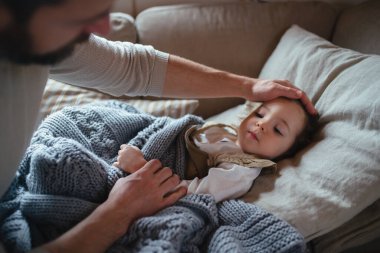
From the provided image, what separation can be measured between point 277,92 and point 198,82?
26 centimetres

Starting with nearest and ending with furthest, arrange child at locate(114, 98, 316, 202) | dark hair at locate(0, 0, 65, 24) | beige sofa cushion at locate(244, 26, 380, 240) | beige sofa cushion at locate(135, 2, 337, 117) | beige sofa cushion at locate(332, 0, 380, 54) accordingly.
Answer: dark hair at locate(0, 0, 65, 24)
beige sofa cushion at locate(244, 26, 380, 240)
child at locate(114, 98, 316, 202)
beige sofa cushion at locate(332, 0, 380, 54)
beige sofa cushion at locate(135, 2, 337, 117)

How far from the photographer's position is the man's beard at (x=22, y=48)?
2.34ft

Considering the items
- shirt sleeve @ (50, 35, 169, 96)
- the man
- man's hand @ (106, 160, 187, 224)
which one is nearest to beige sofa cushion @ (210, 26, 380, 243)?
the man

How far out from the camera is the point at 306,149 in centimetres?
124

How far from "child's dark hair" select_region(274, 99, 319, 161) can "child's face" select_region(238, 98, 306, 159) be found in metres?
0.01

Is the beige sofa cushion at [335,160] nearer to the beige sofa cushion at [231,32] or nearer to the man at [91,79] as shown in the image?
the man at [91,79]

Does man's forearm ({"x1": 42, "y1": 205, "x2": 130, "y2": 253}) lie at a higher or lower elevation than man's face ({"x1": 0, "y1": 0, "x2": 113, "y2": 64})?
lower

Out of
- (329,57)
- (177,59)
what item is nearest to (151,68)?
(177,59)

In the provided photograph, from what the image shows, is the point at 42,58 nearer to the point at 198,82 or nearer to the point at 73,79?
the point at 73,79

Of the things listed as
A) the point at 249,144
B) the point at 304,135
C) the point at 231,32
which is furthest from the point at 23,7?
the point at 231,32

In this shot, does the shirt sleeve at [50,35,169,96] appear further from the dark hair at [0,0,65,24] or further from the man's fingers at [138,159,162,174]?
the dark hair at [0,0,65,24]

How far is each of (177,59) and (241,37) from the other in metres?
0.47

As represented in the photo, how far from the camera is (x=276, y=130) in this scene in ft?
4.26

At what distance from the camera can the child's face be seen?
1.28m
